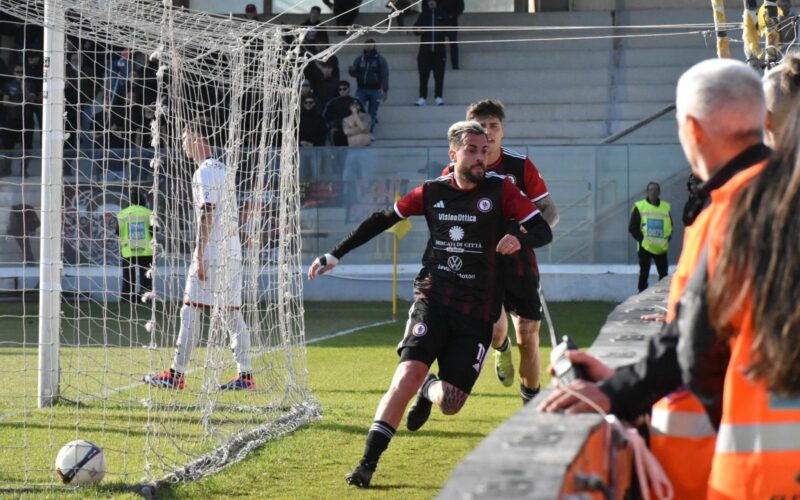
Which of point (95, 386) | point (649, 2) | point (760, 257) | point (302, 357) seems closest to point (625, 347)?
point (760, 257)

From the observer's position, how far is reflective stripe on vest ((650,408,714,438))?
3271mm

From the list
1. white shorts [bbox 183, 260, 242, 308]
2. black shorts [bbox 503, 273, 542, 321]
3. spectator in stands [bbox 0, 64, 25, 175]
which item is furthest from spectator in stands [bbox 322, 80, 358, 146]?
black shorts [bbox 503, 273, 542, 321]

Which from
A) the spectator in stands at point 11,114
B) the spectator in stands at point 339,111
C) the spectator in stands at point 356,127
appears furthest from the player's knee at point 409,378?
the spectator in stands at point 339,111

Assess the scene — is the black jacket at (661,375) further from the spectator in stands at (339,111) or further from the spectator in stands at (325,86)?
the spectator in stands at (325,86)

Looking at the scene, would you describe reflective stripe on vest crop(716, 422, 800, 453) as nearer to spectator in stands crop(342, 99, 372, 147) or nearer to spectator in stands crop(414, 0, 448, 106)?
spectator in stands crop(342, 99, 372, 147)

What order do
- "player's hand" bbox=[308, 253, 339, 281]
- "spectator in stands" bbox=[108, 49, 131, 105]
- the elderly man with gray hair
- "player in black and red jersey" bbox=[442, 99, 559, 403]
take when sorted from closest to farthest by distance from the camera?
the elderly man with gray hair, "player's hand" bbox=[308, 253, 339, 281], "player in black and red jersey" bbox=[442, 99, 559, 403], "spectator in stands" bbox=[108, 49, 131, 105]

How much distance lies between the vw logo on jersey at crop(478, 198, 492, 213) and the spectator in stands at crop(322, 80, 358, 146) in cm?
1616

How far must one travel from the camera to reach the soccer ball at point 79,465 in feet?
20.7

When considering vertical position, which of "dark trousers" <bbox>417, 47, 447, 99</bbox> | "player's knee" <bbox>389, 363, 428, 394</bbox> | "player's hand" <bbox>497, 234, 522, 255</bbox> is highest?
"dark trousers" <bbox>417, 47, 447, 99</bbox>

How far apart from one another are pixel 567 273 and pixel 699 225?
17.6 meters

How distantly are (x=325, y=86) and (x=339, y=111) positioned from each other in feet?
2.60

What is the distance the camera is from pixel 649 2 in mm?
27547

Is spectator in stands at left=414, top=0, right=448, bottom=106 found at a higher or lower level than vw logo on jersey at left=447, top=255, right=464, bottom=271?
higher

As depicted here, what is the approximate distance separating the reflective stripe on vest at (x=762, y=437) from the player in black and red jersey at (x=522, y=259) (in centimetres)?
520
